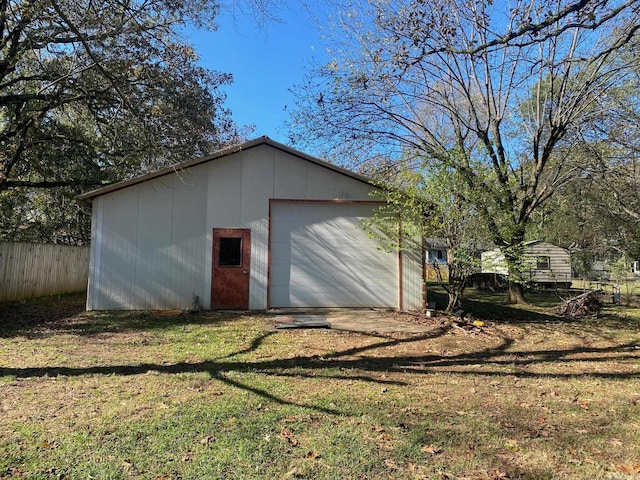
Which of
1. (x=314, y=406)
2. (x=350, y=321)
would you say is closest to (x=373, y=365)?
(x=314, y=406)

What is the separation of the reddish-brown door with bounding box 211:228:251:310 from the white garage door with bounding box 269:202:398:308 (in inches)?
30.3

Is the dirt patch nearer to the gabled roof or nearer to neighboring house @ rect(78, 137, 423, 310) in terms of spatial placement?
neighboring house @ rect(78, 137, 423, 310)

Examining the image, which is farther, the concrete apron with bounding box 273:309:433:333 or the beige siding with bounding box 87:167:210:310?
the beige siding with bounding box 87:167:210:310

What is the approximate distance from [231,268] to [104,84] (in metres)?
5.06

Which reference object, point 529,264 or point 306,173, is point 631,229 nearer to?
point 529,264

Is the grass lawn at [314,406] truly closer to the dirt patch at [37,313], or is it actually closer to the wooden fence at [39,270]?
the dirt patch at [37,313]

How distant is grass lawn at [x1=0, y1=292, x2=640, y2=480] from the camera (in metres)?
3.14

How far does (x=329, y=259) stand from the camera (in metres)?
11.3

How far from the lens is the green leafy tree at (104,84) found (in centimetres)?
682

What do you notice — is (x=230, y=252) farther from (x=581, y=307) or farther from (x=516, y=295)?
(x=516, y=295)

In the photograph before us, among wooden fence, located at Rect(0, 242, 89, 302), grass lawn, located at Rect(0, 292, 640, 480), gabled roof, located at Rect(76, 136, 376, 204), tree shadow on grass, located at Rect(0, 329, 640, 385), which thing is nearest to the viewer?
grass lawn, located at Rect(0, 292, 640, 480)

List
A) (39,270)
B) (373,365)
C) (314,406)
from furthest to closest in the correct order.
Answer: (39,270), (373,365), (314,406)

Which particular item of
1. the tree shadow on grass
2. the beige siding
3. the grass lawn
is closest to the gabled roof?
the beige siding

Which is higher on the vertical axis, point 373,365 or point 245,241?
point 245,241
